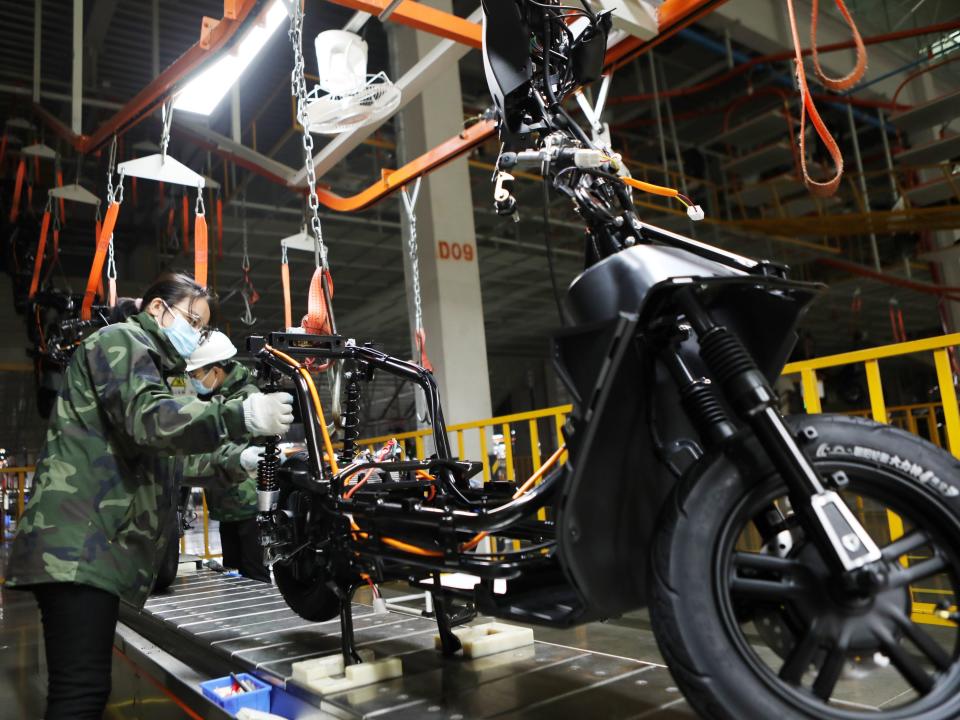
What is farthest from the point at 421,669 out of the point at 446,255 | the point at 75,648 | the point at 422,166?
the point at 446,255

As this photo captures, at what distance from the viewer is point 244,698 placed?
2154 mm

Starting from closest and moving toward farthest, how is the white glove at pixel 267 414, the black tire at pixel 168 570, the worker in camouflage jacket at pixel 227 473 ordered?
the white glove at pixel 267 414, the worker in camouflage jacket at pixel 227 473, the black tire at pixel 168 570

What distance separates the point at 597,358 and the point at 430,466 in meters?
1.01

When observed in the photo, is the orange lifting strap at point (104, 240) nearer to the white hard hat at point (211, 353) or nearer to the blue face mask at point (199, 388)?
the white hard hat at point (211, 353)

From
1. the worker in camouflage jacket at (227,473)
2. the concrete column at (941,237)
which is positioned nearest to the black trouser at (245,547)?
the worker in camouflage jacket at (227,473)

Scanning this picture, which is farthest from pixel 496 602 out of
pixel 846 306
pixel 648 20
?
pixel 846 306

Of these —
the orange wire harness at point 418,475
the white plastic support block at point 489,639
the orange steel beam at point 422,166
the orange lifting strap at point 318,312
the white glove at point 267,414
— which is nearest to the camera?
the orange wire harness at point 418,475

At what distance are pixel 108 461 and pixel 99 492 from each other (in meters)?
0.10

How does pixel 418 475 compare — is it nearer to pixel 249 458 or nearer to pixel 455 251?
pixel 249 458

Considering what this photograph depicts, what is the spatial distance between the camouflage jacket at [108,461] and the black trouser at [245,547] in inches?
79.5

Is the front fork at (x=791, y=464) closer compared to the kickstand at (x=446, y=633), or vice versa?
the front fork at (x=791, y=464)

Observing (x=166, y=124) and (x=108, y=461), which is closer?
(x=108, y=461)

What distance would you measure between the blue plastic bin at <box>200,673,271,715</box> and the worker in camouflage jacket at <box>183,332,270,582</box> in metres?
1.23

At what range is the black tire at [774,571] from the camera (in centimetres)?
109
